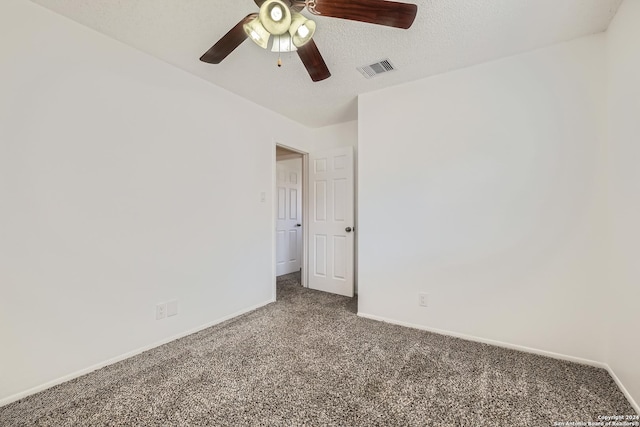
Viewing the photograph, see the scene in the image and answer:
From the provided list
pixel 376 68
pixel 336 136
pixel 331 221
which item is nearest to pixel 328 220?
pixel 331 221

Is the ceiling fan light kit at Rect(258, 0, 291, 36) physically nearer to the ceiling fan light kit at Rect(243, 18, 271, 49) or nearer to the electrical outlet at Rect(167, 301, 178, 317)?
the ceiling fan light kit at Rect(243, 18, 271, 49)

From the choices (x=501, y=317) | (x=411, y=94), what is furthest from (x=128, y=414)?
(x=411, y=94)

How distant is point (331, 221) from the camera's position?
3660 millimetres

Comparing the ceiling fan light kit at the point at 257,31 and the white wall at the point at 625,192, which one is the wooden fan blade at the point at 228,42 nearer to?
the ceiling fan light kit at the point at 257,31

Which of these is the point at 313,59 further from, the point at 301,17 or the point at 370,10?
the point at 370,10

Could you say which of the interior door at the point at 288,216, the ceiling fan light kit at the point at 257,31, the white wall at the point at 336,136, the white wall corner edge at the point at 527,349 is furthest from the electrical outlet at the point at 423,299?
the interior door at the point at 288,216

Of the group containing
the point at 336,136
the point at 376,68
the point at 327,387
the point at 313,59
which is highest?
the point at 376,68

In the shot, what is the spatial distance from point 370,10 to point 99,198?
207 centimetres

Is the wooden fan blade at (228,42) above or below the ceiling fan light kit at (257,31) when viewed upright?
above

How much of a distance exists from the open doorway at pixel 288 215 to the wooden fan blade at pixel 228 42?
2776mm

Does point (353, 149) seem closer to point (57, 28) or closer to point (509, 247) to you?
point (509, 247)

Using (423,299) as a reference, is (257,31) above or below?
above

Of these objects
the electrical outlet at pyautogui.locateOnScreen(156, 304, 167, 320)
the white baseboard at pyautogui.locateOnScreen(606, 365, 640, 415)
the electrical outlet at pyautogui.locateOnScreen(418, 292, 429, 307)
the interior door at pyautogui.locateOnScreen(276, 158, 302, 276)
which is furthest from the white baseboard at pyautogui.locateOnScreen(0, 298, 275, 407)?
the white baseboard at pyautogui.locateOnScreen(606, 365, 640, 415)

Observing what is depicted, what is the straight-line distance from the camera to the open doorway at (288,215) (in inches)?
183
